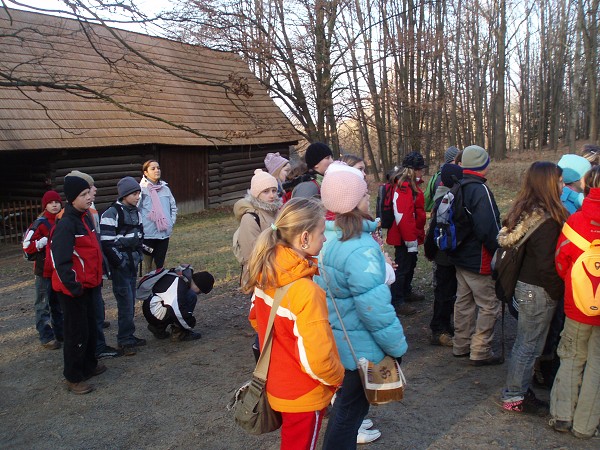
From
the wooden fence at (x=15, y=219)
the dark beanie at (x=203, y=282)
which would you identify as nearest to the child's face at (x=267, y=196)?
the dark beanie at (x=203, y=282)

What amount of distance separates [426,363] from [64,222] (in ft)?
11.4

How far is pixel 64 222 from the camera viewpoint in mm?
4590

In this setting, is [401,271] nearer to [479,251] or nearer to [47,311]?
[479,251]

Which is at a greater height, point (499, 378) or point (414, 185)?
point (414, 185)

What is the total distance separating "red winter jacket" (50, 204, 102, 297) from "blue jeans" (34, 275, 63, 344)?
123 centimetres

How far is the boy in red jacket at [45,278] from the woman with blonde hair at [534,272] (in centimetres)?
454

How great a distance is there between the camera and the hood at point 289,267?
99.3 inches

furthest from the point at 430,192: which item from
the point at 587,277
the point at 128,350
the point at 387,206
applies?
the point at 128,350

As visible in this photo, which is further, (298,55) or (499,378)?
(298,55)

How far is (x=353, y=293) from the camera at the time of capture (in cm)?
281

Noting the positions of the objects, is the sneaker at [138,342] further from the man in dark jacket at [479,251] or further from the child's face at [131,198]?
the man in dark jacket at [479,251]

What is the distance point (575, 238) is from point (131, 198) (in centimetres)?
407

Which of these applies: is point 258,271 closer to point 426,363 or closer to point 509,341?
point 426,363

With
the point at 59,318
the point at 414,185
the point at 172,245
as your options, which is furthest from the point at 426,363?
the point at 172,245
